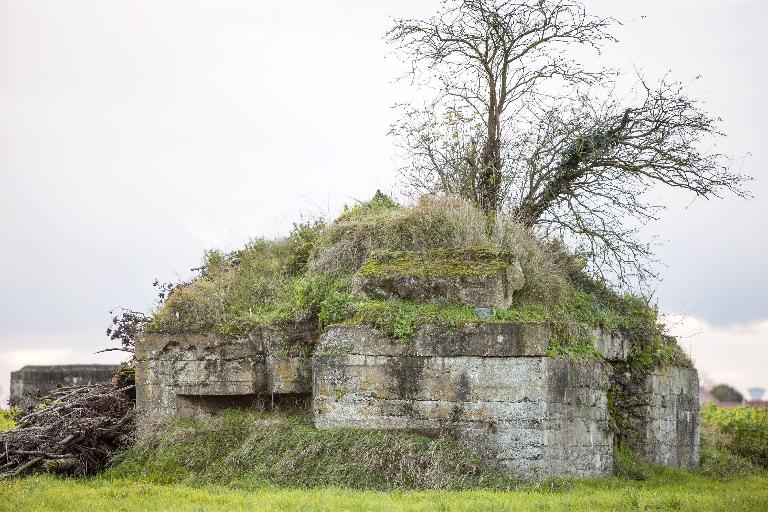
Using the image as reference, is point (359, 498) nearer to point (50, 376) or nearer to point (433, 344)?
point (433, 344)

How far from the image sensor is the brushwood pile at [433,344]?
11914 mm

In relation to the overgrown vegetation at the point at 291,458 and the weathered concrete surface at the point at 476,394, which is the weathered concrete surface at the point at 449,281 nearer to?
the weathered concrete surface at the point at 476,394

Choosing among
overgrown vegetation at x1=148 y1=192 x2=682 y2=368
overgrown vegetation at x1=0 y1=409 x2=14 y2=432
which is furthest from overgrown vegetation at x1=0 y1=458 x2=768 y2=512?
overgrown vegetation at x1=0 y1=409 x2=14 y2=432

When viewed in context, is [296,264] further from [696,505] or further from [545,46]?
[696,505]

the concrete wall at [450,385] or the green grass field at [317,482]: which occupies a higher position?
the concrete wall at [450,385]

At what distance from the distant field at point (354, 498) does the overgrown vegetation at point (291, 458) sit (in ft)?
1.50

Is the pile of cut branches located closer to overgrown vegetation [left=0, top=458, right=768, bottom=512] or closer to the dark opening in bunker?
overgrown vegetation [left=0, top=458, right=768, bottom=512]

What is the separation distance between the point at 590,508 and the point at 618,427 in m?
4.42

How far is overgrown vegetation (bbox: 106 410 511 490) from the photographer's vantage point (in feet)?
38.1

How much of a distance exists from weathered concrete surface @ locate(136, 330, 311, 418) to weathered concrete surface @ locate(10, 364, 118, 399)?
9.80m

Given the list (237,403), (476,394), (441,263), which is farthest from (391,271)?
(237,403)

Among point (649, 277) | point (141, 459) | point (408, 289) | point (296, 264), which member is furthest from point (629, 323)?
point (141, 459)

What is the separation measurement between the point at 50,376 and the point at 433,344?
14.8m

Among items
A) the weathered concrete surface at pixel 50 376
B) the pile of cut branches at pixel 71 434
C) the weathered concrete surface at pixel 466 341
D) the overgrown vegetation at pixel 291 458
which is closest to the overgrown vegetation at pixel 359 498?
the overgrown vegetation at pixel 291 458
